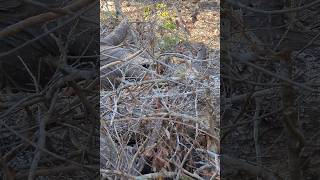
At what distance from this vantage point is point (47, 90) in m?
1.04

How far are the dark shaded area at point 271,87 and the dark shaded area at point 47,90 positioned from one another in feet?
0.94

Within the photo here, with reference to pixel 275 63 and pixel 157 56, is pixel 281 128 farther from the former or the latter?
pixel 157 56

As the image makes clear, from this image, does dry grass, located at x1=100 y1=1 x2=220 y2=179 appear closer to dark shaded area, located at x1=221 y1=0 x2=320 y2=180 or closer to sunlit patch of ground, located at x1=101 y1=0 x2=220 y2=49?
sunlit patch of ground, located at x1=101 y1=0 x2=220 y2=49

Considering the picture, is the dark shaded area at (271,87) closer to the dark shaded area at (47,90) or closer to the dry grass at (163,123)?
the dark shaded area at (47,90)

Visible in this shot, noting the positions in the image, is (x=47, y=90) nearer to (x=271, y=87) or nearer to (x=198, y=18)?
(x=271, y=87)

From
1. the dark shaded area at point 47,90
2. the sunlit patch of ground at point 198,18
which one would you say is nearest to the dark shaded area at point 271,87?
the dark shaded area at point 47,90

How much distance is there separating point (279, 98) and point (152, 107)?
2.69 ft

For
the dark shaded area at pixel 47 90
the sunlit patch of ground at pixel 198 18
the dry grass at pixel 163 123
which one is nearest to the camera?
the dark shaded area at pixel 47 90

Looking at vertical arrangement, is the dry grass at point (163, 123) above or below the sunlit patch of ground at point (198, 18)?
below

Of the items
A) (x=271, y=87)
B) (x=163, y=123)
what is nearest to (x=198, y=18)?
(x=163, y=123)

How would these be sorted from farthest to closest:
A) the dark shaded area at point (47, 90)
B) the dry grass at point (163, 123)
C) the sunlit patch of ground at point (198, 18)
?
the sunlit patch of ground at point (198, 18) < the dry grass at point (163, 123) < the dark shaded area at point (47, 90)

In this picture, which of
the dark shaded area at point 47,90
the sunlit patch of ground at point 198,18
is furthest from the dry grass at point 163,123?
the dark shaded area at point 47,90

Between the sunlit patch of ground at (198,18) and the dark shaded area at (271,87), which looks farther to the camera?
the sunlit patch of ground at (198,18)

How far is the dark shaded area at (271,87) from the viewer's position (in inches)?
41.4
